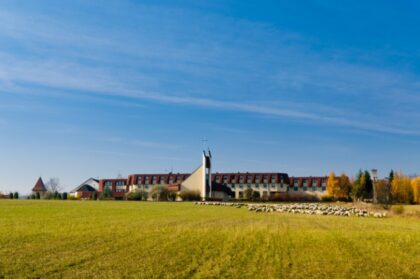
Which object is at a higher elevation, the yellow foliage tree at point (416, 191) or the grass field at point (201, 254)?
the yellow foliage tree at point (416, 191)

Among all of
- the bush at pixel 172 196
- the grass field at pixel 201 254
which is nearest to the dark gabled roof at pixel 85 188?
the bush at pixel 172 196

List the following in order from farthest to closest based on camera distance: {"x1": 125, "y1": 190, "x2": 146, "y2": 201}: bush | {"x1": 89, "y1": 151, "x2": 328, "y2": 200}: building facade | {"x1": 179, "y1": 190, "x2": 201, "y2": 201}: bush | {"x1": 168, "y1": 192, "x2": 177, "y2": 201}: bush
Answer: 1. {"x1": 89, "y1": 151, "x2": 328, "y2": 200}: building facade
2. {"x1": 125, "y1": 190, "x2": 146, "y2": 201}: bush
3. {"x1": 168, "y1": 192, "x2": 177, "y2": 201}: bush
4. {"x1": 179, "y1": 190, "x2": 201, "y2": 201}: bush

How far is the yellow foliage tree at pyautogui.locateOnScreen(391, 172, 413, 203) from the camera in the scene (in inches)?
4419

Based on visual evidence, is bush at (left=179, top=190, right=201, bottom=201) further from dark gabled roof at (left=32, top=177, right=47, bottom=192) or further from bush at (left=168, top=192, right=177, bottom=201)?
dark gabled roof at (left=32, top=177, right=47, bottom=192)

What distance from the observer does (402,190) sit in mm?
114500

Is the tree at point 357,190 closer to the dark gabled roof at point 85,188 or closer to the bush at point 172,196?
the bush at point 172,196

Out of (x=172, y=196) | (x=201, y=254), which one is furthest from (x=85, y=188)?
(x=201, y=254)

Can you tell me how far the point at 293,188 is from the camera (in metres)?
137

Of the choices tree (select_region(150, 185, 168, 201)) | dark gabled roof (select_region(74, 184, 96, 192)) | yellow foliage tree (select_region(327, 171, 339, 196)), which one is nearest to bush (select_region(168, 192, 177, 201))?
tree (select_region(150, 185, 168, 201))

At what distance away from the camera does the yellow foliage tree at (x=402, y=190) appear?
11225cm

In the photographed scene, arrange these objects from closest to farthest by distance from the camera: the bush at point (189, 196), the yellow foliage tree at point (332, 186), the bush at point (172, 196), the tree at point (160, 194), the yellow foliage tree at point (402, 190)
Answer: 1. the bush at point (189, 196)
2. the bush at point (172, 196)
3. the tree at point (160, 194)
4. the yellow foliage tree at point (402, 190)
5. the yellow foliage tree at point (332, 186)

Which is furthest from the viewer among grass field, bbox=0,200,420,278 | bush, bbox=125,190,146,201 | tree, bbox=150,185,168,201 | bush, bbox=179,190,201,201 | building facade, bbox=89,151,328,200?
building facade, bbox=89,151,328,200

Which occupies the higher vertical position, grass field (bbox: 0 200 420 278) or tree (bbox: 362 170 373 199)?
tree (bbox: 362 170 373 199)

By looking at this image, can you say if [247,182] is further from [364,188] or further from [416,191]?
[416,191]
